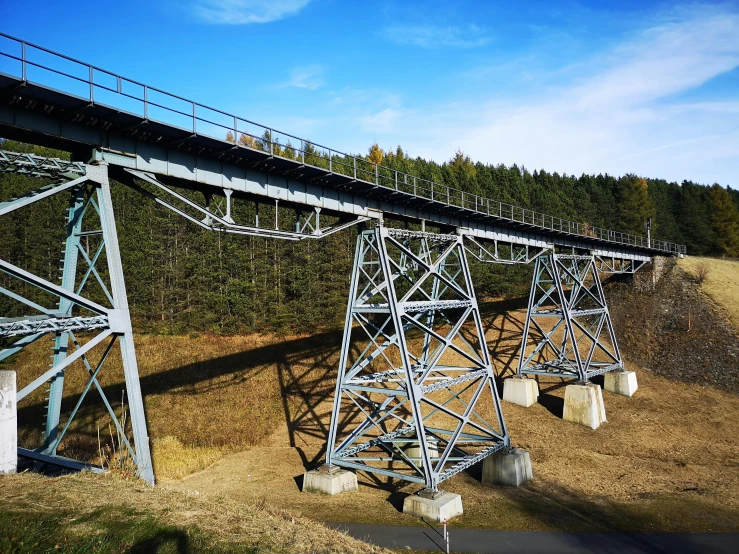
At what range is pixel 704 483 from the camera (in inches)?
669

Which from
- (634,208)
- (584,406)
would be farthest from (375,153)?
(584,406)

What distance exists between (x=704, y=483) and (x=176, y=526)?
17.2 m

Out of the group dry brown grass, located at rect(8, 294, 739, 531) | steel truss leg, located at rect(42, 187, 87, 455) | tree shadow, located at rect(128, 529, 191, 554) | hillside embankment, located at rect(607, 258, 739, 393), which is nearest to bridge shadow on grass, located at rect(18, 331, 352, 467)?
dry brown grass, located at rect(8, 294, 739, 531)

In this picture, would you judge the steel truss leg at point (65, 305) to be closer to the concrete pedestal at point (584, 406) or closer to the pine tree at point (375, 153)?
the concrete pedestal at point (584, 406)

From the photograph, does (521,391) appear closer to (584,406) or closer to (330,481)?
(584,406)

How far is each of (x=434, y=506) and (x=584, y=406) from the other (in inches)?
512

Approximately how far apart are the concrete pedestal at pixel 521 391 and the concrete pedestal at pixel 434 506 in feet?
42.3

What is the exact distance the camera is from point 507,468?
16828 millimetres

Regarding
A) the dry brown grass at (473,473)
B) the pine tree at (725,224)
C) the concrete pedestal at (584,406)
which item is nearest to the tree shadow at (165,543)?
the dry brown grass at (473,473)

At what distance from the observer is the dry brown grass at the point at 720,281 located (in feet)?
109

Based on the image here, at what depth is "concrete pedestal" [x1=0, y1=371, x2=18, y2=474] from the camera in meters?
7.93

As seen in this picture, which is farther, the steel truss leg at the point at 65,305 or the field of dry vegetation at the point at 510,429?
the field of dry vegetation at the point at 510,429

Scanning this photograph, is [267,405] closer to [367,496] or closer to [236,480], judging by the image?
[236,480]

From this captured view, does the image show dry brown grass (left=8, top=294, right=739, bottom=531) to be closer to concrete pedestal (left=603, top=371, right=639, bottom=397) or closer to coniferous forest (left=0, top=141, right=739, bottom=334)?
concrete pedestal (left=603, top=371, right=639, bottom=397)
